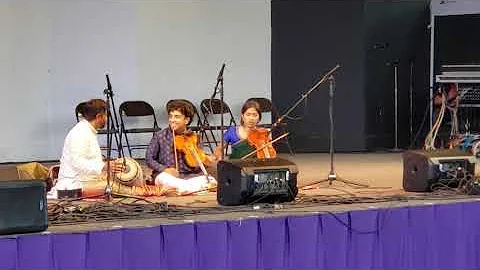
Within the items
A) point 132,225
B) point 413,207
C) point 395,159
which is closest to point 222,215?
point 132,225

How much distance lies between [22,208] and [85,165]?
1574 mm

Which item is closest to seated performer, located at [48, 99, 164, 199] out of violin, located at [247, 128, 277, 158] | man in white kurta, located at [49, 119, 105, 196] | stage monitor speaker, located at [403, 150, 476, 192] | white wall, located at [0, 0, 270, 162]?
man in white kurta, located at [49, 119, 105, 196]

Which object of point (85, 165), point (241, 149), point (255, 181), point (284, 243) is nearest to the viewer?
point (284, 243)

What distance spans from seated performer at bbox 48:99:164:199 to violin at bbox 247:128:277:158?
2.88 feet

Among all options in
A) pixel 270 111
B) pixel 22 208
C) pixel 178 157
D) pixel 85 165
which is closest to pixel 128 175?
pixel 85 165

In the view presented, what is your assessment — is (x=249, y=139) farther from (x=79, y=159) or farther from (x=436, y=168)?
(x=436, y=168)

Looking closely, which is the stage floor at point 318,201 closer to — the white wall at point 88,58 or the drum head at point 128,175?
the drum head at point 128,175

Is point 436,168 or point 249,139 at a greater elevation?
point 249,139

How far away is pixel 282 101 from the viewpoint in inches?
391

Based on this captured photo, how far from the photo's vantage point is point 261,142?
6012mm

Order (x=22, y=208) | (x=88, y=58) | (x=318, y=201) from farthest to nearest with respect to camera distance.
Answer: (x=88, y=58)
(x=318, y=201)
(x=22, y=208)

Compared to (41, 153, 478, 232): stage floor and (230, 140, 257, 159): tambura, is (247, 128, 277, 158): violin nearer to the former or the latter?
(230, 140, 257, 159): tambura

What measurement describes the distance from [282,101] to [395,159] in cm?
182

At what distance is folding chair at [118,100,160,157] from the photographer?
8812mm
